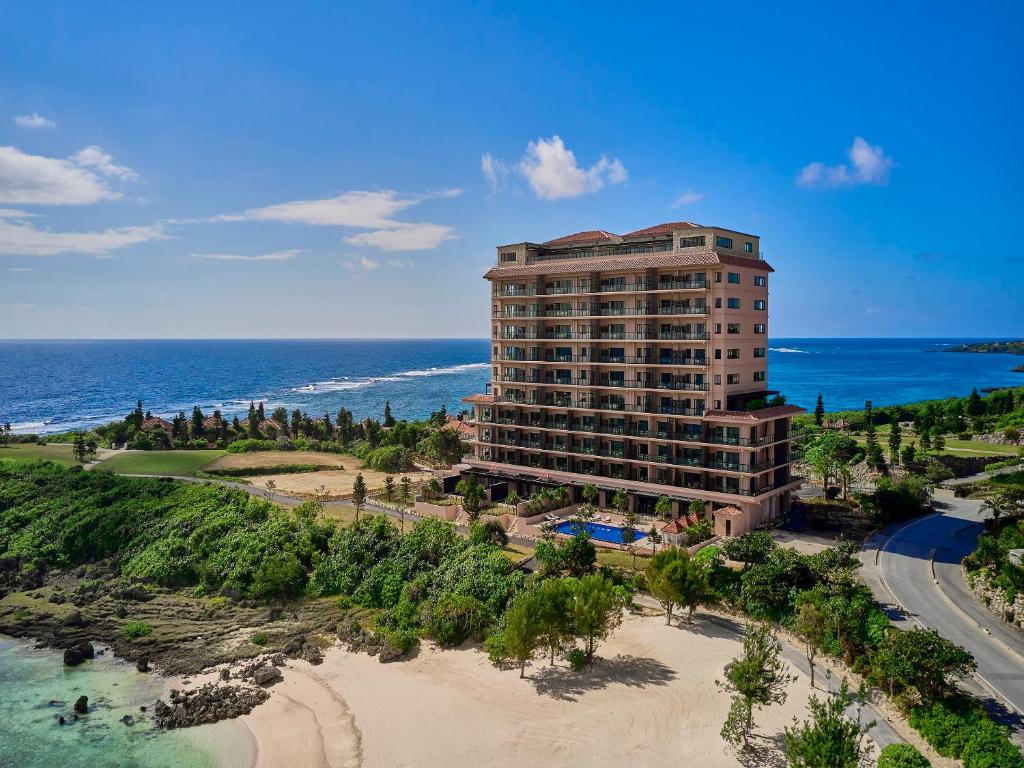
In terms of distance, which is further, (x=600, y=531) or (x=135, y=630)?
(x=600, y=531)

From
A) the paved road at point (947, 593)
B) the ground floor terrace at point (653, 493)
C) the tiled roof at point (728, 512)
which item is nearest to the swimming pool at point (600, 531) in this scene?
the ground floor terrace at point (653, 493)

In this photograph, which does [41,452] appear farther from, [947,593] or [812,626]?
[947,593]

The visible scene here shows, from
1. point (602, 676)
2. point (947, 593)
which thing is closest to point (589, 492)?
point (602, 676)

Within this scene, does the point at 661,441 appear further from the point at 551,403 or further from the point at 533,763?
the point at 533,763

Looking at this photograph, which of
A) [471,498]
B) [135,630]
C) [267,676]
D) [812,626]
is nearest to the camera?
[812,626]

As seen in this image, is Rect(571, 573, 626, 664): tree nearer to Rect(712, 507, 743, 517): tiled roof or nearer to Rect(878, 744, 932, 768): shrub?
Rect(878, 744, 932, 768): shrub

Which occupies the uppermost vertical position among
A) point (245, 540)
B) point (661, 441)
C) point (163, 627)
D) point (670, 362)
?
point (670, 362)

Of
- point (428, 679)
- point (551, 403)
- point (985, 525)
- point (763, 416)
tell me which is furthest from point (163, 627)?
point (985, 525)
